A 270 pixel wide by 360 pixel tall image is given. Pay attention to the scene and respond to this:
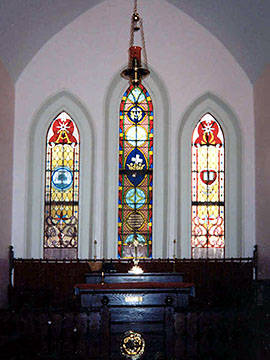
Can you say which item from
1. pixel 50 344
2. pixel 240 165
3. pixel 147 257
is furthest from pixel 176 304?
pixel 240 165

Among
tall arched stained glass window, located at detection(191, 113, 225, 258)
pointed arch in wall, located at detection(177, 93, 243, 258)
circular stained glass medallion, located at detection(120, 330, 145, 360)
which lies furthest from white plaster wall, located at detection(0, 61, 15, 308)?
tall arched stained glass window, located at detection(191, 113, 225, 258)

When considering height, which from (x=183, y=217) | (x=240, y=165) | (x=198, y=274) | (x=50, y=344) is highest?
(x=240, y=165)

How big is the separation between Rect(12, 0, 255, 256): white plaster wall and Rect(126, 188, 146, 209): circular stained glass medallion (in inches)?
23.1

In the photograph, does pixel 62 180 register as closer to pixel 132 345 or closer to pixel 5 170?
pixel 5 170

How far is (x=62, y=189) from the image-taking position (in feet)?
37.0

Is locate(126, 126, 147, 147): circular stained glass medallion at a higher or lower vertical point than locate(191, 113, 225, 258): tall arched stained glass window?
higher

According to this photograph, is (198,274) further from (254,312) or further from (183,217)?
(254,312)

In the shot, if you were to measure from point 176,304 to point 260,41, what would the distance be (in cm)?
483

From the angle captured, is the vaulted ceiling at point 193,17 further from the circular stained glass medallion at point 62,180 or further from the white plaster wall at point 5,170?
the circular stained glass medallion at point 62,180

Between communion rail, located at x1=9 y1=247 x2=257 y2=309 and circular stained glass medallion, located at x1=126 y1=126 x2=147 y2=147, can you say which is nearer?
communion rail, located at x1=9 y1=247 x2=257 y2=309

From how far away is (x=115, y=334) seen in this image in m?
7.47

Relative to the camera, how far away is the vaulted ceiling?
9562mm

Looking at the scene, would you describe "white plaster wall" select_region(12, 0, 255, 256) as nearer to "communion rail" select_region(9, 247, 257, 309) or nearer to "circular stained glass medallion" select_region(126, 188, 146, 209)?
"circular stained glass medallion" select_region(126, 188, 146, 209)

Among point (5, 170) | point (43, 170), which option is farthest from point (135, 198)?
point (5, 170)
